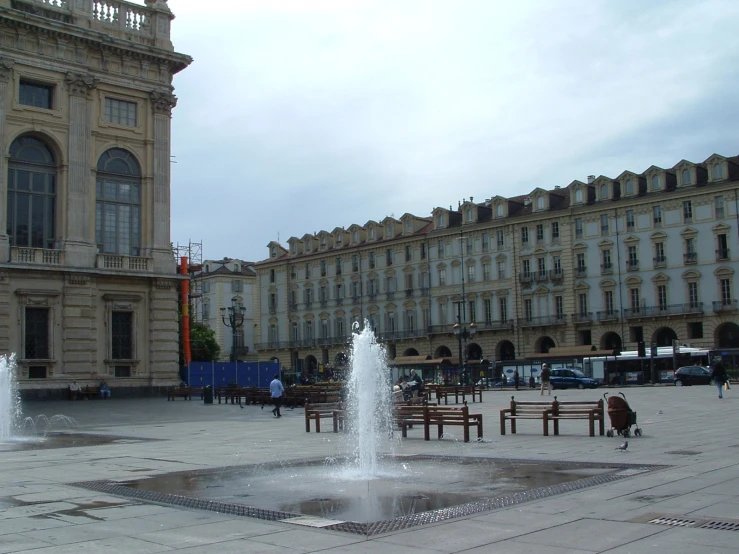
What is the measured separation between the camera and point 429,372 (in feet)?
243

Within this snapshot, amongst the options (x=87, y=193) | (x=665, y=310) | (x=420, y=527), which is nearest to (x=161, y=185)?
(x=87, y=193)

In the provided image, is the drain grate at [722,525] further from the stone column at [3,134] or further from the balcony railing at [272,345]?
the balcony railing at [272,345]

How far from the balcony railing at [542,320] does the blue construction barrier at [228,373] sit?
3407 cm

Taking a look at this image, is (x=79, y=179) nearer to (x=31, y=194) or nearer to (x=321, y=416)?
(x=31, y=194)

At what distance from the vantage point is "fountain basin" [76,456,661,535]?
918 cm

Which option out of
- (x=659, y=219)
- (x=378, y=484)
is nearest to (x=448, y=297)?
(x=659, y=219)

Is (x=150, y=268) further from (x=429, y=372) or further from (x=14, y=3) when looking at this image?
(x=429, y=372)

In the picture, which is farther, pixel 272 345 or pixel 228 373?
pixel 272 345

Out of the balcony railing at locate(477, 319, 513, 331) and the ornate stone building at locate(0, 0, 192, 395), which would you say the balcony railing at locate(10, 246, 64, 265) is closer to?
the ornate stone building at locate(0, 0, 192, 395)

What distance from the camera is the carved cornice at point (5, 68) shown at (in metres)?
38.6

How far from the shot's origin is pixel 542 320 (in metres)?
78.4

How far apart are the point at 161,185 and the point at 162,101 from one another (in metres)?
4.46

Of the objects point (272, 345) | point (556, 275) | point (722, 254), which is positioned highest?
point (722, 254)

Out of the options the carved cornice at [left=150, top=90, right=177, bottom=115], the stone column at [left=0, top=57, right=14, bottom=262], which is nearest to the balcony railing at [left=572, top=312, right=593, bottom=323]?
the carved cornice at [left=150, top=90, right=177, bottom=115]
